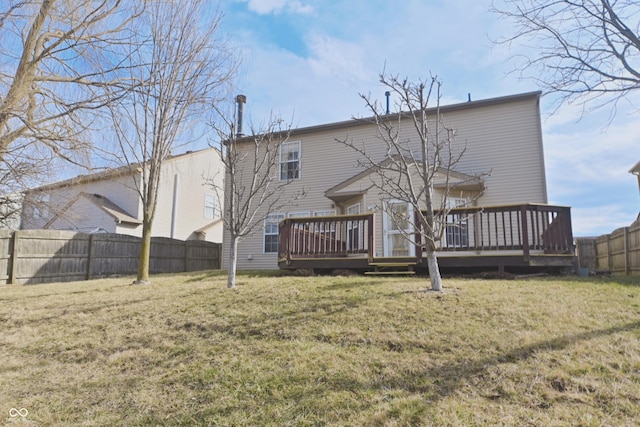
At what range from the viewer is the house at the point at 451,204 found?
8.73 metres

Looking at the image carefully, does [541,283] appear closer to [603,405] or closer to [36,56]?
[603,405]

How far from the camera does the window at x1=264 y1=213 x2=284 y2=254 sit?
1520 cm

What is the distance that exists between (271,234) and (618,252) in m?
11.0

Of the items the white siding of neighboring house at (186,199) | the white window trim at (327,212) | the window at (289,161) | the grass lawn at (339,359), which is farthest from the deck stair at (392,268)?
the white siding of neighboring house at (186,199)

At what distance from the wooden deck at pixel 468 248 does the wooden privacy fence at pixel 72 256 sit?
8251mm

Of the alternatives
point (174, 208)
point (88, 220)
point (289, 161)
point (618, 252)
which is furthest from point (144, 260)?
point (618, 252)

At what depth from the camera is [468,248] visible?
8.91 m

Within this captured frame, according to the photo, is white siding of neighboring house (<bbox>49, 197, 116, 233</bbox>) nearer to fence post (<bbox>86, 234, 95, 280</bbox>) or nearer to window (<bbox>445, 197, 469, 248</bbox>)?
fence post (<bbox>86, 234, 95, 280</bbox>)

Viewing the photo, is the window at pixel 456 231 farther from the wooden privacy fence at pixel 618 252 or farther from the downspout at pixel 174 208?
the downspout at pixel 174 208

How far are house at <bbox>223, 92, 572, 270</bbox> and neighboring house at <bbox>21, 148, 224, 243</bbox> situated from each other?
4.90 m

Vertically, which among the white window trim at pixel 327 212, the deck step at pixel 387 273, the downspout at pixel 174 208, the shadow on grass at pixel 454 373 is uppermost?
the downspout at pixel 174 208

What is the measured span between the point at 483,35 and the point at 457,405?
805 cm

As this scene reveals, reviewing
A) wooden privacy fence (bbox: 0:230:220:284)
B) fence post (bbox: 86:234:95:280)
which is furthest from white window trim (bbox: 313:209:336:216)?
fence post (bbox: 86:234:95:280)

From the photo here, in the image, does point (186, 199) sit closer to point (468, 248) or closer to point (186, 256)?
point (186, 256)
